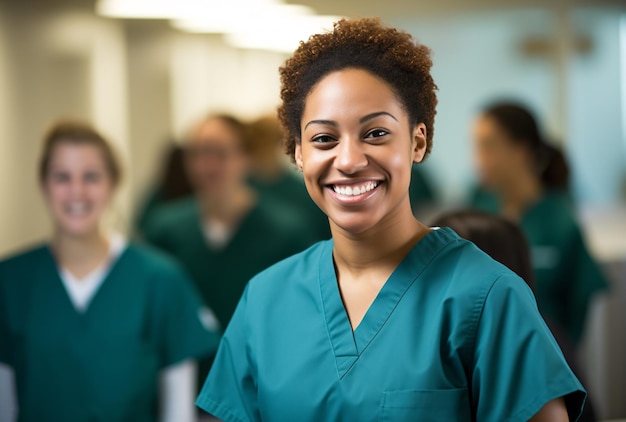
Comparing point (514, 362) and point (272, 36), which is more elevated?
point (272, 36)

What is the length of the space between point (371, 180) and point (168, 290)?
2.81ft

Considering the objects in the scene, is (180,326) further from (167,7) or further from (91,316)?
(167,7)

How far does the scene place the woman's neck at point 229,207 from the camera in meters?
2.18

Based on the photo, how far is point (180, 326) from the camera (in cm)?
151

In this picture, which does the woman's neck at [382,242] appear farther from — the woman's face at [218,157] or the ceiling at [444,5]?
the ceiling at [444,5]

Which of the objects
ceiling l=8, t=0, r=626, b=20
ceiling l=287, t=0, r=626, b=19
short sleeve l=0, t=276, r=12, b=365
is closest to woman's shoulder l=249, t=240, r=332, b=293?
short sleeve l=0, t=276, r=12, b=365

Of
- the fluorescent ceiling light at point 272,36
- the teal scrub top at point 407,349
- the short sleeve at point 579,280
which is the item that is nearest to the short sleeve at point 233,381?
the teal scrub top at point 407,349

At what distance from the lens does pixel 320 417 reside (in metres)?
0.77

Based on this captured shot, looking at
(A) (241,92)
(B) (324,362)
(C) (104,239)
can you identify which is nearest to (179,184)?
(A) (241,92)

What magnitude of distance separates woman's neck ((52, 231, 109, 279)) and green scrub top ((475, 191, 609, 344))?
100 cm

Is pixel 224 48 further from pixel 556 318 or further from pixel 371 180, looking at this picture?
pixel 371 180

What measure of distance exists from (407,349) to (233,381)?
22 cm

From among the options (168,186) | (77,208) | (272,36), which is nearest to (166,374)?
(77,208)

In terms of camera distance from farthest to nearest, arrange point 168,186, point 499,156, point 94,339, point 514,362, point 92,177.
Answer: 1. point 168,186
2. point 499,156
3. point 92,177
4. point 94,339
5. point 514,362
